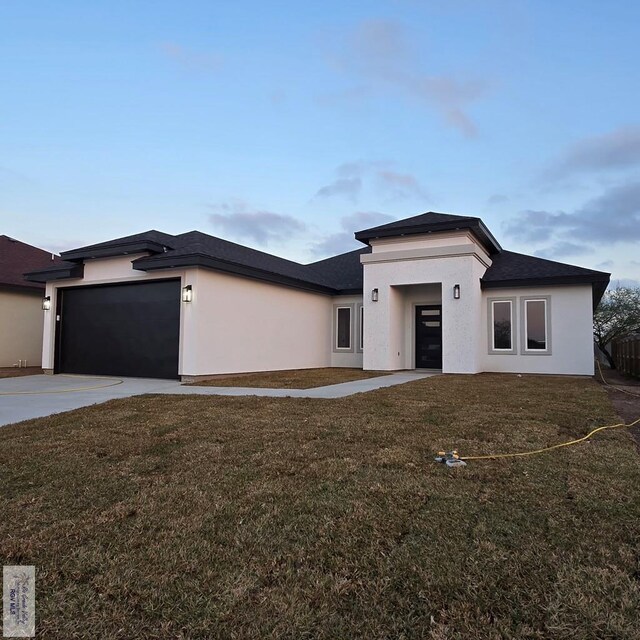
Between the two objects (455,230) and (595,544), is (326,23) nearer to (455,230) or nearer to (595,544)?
(455,230)

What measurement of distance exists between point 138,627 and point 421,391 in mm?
7694

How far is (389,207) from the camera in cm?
2450

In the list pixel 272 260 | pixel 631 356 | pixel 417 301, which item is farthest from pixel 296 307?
pixel 631 356

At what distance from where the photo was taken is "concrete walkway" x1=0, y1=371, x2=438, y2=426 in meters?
6.95

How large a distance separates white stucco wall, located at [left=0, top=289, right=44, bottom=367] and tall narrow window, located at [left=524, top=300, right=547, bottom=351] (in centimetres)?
1765

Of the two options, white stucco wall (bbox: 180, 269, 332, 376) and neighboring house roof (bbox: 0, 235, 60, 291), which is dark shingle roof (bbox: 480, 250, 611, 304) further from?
neighboring house roof (bbox: 0, 235, 60, 291)

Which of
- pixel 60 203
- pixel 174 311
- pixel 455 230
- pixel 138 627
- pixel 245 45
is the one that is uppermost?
pixel 245 45

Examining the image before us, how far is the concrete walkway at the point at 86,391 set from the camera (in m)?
6.95

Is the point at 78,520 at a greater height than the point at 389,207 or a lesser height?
lesser

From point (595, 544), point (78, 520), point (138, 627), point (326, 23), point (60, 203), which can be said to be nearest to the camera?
point (138, 627)

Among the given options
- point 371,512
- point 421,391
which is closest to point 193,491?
point 371,512

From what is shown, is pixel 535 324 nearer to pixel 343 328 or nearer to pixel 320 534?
pixel 343 328

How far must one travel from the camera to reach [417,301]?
1562 centimetres

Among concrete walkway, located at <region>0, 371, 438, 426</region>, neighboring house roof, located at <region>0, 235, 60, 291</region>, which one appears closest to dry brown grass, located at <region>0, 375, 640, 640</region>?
concrete walkway, located at <region>0, 371, 438, 426</region>
